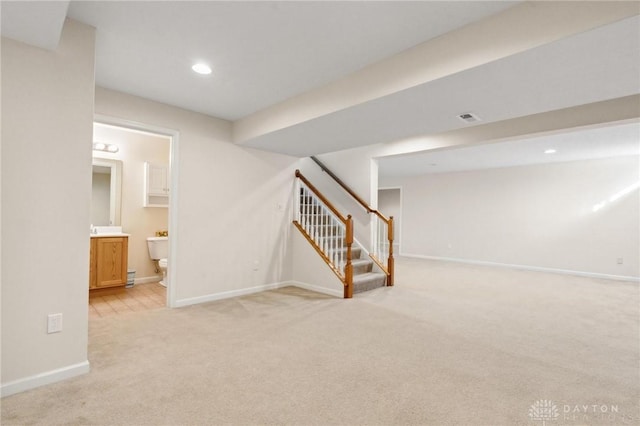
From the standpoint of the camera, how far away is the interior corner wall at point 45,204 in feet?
6.28

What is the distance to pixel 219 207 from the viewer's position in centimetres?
416

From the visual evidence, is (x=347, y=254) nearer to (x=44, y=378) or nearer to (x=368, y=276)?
(x=368, y=276)

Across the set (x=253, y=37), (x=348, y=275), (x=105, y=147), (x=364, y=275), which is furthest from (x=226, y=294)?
(x=253, y=37)

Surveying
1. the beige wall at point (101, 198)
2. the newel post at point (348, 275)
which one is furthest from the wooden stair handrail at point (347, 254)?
the beige wall at point (101, 198)

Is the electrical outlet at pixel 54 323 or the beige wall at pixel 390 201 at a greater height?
the beige wall at pixel 390 201

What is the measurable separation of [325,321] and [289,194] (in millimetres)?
2351

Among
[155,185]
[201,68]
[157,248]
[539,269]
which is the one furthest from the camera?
[539,269]

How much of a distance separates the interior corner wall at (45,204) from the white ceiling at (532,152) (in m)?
4.58

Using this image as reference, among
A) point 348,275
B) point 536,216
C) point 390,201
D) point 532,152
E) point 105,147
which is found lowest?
point 348,275

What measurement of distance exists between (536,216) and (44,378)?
8102mm

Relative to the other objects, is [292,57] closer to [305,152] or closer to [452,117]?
[452,117]

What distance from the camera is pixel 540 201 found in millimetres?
6754

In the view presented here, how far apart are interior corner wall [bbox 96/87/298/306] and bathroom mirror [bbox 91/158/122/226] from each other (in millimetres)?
1814

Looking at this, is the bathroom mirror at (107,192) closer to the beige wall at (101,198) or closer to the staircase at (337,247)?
the beige wall at (101,198)
